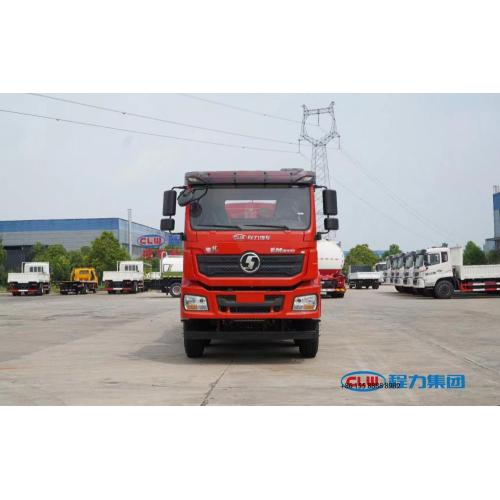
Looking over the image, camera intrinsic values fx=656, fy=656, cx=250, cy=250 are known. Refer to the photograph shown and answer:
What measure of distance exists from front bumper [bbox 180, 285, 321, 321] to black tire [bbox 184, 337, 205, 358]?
0.89 m

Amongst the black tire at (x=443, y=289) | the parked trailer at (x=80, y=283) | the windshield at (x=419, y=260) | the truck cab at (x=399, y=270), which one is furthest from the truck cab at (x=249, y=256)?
the parked trailer at (x=80, y=283)

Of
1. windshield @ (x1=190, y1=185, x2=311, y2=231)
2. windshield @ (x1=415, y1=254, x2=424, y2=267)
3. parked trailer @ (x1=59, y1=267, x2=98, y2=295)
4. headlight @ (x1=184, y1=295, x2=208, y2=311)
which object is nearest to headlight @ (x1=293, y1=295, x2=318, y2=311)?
windshield @ (x1=190, y1=185, x2=311, y2=231)

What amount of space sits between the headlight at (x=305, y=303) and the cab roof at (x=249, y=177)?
1.79m

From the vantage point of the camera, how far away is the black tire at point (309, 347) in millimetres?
9965

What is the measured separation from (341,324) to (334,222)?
674 cm

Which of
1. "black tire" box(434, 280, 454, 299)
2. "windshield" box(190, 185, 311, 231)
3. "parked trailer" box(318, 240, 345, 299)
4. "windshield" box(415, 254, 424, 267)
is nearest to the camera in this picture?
"windshield" box(190, 185, 311, 231)

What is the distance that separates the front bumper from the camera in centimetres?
932

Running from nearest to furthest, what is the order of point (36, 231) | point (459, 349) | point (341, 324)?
point (459, 349), point (341, 324), point (36, 231)

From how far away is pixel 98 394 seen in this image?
7.13 m

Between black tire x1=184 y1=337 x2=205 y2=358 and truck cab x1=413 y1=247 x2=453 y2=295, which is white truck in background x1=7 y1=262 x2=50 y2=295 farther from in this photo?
black tire x1=184 y1=337 x2=205 y2=358

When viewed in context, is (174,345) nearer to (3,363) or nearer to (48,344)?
(48,344)

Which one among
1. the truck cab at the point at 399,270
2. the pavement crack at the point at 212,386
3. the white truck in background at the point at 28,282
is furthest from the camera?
the white truck in background at the point at 28,282

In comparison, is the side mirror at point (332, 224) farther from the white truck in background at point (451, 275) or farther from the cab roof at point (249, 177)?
the white truck in background at point (451, 275)

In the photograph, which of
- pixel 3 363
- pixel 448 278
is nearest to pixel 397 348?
pixel 3 363
